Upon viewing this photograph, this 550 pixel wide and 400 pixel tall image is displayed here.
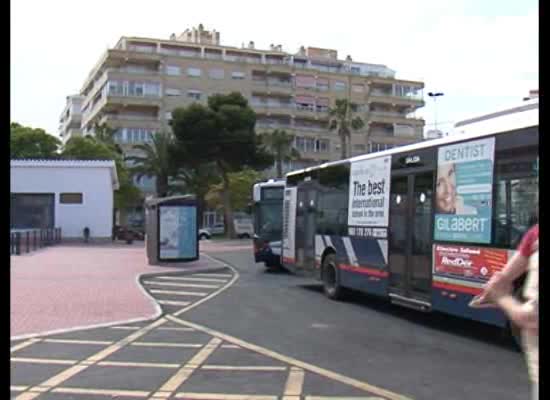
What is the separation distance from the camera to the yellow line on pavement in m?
7.03

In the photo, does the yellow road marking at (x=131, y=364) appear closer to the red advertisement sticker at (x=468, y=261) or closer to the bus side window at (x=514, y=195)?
the red advertisement sticker at (x=468, y=261)

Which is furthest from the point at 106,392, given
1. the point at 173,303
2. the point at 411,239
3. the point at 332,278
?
the point at 332,278

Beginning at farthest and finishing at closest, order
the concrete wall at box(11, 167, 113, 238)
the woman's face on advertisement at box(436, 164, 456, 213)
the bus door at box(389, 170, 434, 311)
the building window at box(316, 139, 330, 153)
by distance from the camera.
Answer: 1. the building window at box(316, 139, 330, 153)
2. the concrete wall at box(11, 167, 113, 238)
3. the bus door at box(389, 170, 434, 311)
4. the woman's face on advertisement at box(436, 164, 456, 213)

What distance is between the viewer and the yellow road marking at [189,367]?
6980 mm

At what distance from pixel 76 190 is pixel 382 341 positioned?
3366cm

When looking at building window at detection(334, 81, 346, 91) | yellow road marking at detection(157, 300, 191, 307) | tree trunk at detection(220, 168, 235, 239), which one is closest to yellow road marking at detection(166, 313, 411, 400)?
yellow road marking at detection(157, 300, 191, 307)

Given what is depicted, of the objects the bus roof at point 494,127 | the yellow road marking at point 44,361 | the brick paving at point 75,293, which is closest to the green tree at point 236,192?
the brick paving at point 75,293

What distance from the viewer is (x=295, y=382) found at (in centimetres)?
713

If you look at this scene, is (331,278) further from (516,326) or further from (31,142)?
(31,142)

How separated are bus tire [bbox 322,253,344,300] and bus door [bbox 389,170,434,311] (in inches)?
104

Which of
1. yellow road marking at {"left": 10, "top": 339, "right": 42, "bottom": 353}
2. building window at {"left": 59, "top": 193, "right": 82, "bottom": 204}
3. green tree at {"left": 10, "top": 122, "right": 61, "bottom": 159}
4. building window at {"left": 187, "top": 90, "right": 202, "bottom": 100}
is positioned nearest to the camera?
yellow road marking at {"left": 10, "top": 339, "right": 42, "bottom": 353}

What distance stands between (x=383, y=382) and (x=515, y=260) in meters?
4.18

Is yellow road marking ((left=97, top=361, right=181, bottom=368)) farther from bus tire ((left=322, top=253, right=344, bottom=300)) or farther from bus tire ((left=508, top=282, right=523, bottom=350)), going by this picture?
bus tire ((left=322, top=253, right=344, bottom=300))

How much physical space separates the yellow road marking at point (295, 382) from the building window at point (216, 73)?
77337 millimetres
